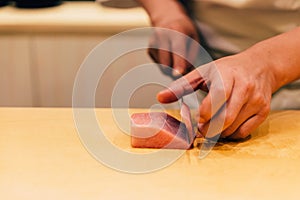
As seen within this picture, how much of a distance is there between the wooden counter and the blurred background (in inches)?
52.8

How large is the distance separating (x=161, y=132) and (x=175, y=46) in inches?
12.7

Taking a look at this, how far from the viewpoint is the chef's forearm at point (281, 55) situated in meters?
1.07

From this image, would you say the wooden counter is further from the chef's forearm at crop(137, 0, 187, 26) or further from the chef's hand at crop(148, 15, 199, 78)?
the chef's forearm at crop(137, 0, 187, 26)

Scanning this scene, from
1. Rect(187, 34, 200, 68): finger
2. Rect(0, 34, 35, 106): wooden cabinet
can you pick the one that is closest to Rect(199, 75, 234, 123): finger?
Rect(187, 34, 200, 68): finger

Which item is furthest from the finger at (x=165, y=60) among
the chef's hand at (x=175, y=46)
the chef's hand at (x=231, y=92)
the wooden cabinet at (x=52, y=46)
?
the wooden cabinet at (x=52, y=46)

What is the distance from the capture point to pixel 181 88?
3.23 ft

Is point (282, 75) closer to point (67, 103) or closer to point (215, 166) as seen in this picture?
point (215, 166)

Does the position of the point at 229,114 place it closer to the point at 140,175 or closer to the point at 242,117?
the point at 242,117

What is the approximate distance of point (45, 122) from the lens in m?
1.14

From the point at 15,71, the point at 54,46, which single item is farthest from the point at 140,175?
the point at 15,71

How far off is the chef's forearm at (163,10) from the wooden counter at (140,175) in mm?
380

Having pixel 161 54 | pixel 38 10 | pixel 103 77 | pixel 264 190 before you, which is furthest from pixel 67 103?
pixel 264 190

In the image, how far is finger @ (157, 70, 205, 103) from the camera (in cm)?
97

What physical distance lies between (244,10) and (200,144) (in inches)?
19.2
